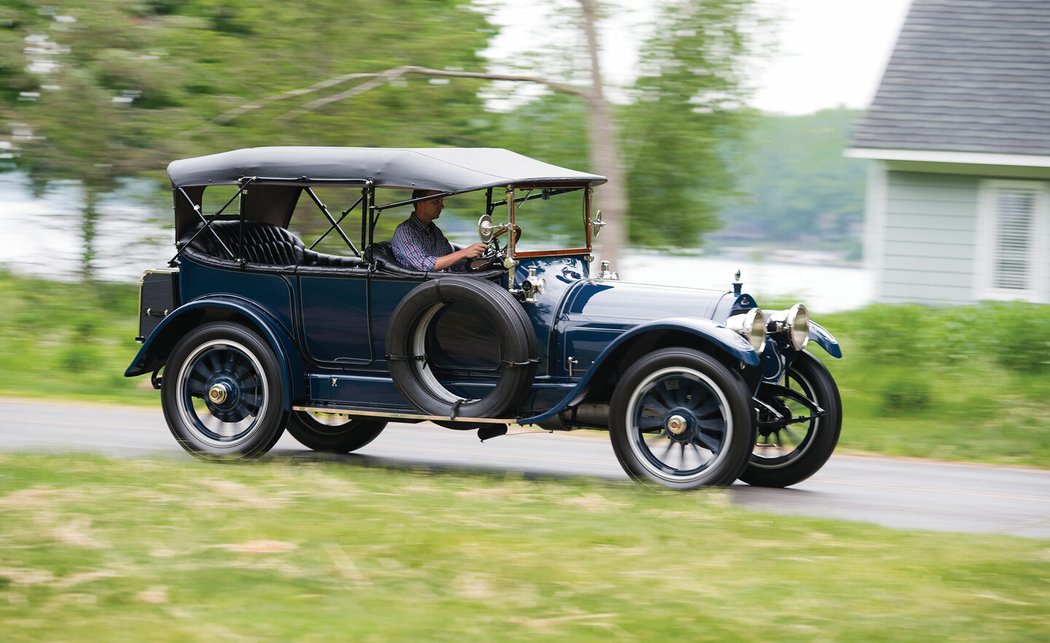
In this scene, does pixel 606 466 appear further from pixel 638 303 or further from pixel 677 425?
pixel 677 425

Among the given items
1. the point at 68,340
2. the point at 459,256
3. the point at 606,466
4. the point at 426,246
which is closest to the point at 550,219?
the point at 606,466

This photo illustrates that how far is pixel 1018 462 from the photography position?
10.4 meters

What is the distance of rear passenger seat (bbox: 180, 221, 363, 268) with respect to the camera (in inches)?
371

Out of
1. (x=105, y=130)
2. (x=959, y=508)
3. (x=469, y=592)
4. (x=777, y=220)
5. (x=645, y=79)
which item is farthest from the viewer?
(x=777, y=220)

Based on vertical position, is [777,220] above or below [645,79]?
below

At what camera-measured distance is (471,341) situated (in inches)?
336

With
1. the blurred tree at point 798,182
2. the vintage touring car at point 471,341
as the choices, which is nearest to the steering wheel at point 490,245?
the vintage touring car at point 471,341

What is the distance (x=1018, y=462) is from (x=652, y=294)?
3.80 meters

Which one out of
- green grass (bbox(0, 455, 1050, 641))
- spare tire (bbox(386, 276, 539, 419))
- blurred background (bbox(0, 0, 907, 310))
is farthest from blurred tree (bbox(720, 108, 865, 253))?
green grass (bbox(0, 455, 1050, 641))

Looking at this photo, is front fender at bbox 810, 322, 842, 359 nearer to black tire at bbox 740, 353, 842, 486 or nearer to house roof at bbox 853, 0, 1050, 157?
black tire at bbox 740, 353, 842, 486

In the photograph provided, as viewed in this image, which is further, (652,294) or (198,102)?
(198,102)

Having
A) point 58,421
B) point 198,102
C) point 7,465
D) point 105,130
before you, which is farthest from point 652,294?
point 105,130

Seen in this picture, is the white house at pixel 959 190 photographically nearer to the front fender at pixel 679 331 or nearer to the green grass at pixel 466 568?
the front fender at pixel 679 331

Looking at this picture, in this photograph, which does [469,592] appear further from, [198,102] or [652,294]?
[198,102]
